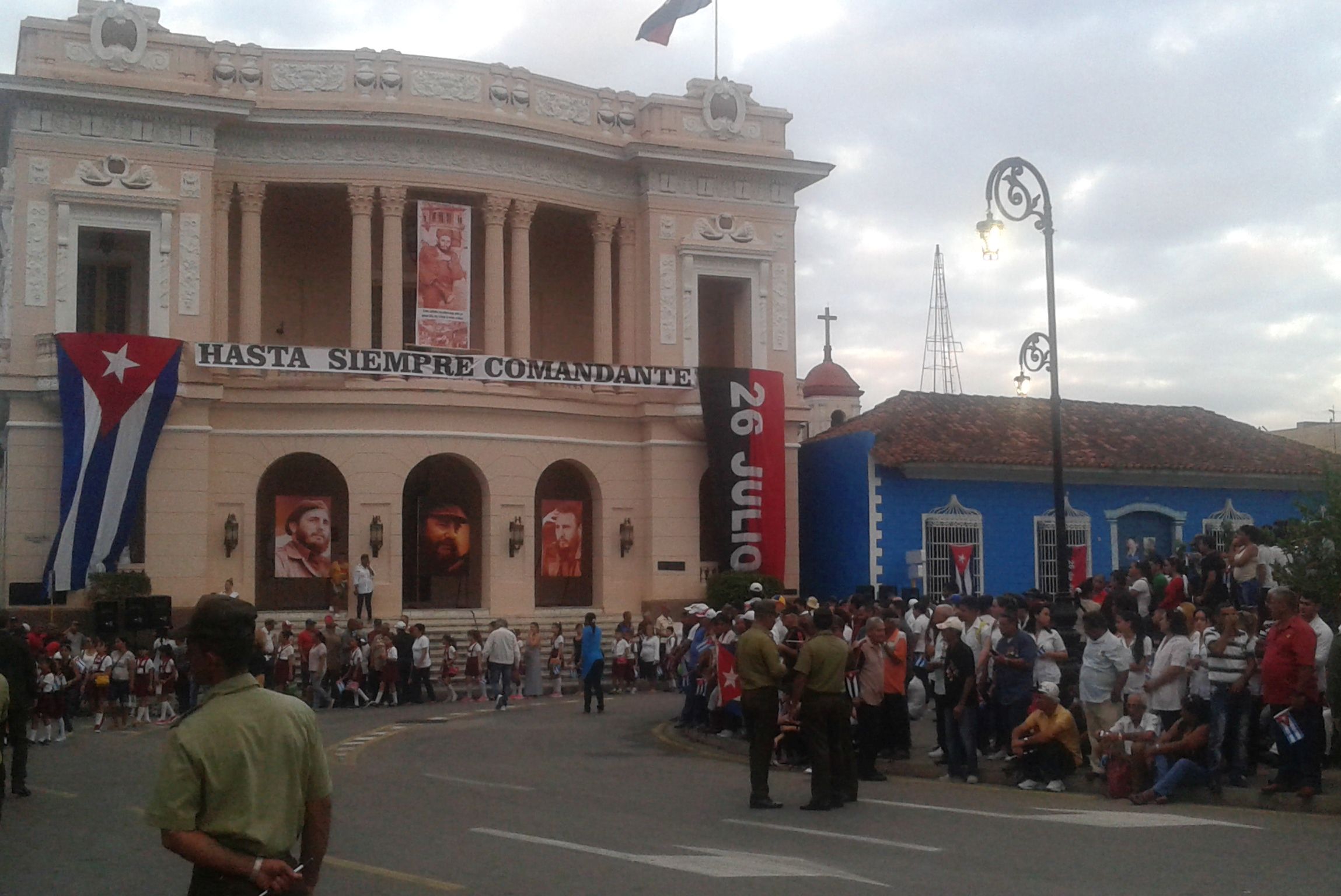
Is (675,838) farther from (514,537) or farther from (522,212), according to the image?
(522,212)

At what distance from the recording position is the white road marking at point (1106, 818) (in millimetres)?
11492

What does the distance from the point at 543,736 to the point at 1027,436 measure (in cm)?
2119

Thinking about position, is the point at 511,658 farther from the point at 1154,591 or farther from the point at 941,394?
the point at 941,394

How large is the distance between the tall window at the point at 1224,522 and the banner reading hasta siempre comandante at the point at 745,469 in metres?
11.5

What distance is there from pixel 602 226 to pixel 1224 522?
58.2ft

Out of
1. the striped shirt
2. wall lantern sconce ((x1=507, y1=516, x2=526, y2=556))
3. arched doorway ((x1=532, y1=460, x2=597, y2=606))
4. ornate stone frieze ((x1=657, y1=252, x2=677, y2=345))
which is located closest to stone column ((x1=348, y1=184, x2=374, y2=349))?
wall lantern sconce ((x1=507, y1=516, x2=526, y2=556))

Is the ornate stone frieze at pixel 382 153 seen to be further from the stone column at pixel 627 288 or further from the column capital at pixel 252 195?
the stone column at pixel 627 288

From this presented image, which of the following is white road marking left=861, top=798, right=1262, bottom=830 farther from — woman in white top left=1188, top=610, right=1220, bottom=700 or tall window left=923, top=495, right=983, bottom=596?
tall window left=923, top=495, right=983, bottom=596

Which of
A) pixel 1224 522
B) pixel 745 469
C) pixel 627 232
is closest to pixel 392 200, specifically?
pixel 627 232

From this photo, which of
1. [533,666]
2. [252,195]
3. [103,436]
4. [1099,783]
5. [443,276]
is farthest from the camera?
[252,195]

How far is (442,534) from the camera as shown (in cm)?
3444

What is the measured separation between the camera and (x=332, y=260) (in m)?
37.6

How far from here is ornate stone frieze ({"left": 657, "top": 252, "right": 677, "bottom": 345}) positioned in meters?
36.1

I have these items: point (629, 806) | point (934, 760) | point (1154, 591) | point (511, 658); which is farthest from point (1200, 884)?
point (511, 658)
